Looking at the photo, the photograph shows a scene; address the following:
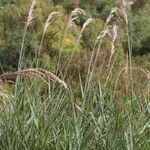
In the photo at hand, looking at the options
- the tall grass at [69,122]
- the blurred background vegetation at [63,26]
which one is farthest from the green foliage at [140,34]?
the tall grass at [69,122]

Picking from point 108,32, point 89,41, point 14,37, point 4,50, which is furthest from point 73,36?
point 108,32

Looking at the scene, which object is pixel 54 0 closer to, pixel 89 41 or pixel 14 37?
pixel 89 41

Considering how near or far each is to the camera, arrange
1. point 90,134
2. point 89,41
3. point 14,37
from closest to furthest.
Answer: point 90,134
point 14,37
point 89,41

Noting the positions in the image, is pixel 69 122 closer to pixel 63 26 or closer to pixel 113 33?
pixel 113 33

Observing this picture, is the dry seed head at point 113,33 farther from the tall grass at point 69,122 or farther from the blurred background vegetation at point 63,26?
the blurred background vegetation at point 63,26

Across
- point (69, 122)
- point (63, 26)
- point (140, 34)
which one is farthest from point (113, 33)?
point (140, 34)

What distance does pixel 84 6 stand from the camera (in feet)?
54.9

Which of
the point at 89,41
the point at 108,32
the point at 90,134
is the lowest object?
the point at 89,41

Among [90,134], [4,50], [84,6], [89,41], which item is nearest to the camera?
[90,134]

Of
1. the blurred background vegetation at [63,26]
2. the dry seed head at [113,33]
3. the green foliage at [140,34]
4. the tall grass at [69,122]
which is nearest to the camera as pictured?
the tall grass at [69,122]

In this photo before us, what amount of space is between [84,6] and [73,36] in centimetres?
213

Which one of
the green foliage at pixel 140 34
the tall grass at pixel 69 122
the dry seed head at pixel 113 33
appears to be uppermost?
the dry seed head at pixel 113 33

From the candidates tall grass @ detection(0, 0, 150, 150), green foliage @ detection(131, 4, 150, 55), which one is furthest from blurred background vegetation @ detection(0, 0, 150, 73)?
tall grass @ detection(0, 0, 150, 150)

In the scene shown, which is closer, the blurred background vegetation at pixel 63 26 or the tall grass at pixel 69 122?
the tall grass at pixel 69 122
